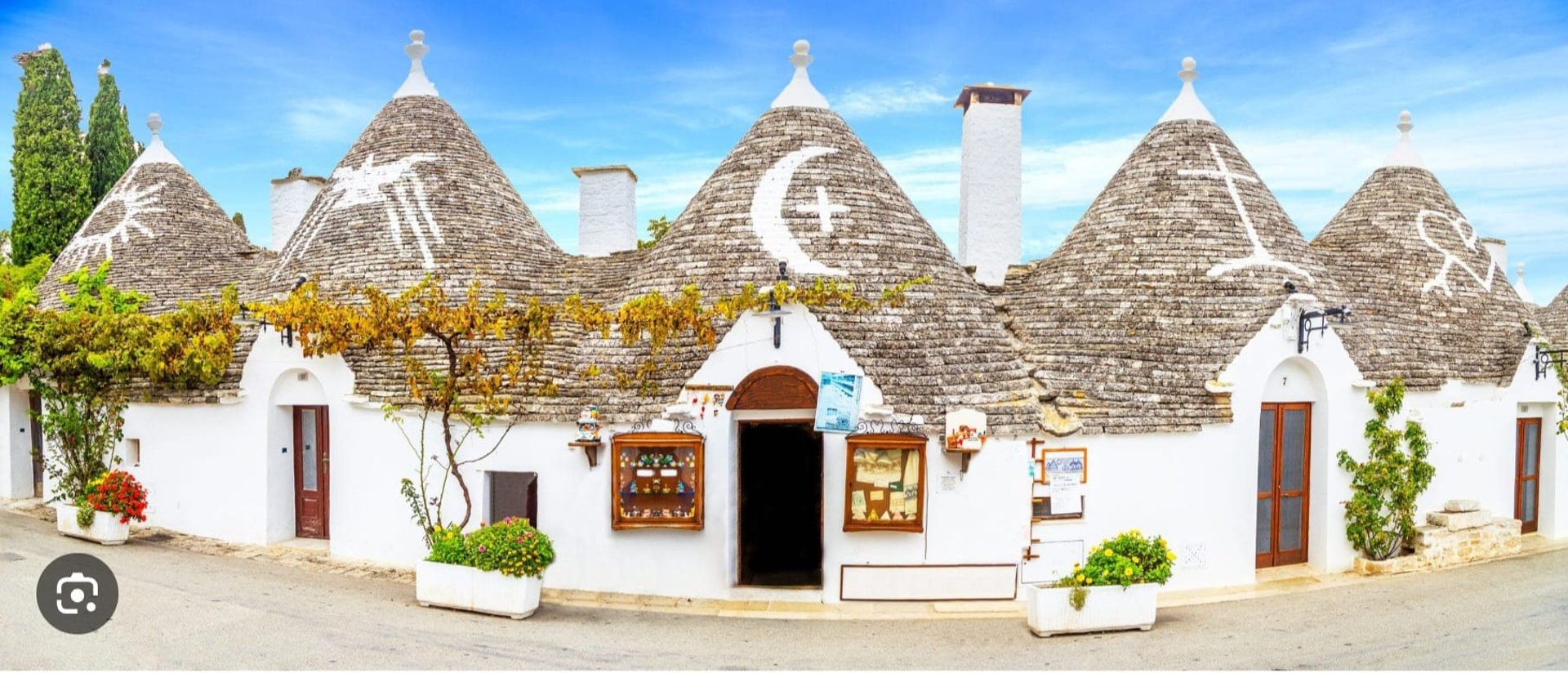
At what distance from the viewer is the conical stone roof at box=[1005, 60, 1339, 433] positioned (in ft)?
42.1

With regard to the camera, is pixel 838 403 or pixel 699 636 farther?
pixel 838 403

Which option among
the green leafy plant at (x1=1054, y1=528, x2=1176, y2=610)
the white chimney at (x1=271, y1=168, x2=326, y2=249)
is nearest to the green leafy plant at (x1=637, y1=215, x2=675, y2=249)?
the white chimney at (x1=271, y1=168, x2=326, y2=249)

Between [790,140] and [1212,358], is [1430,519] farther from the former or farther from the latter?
[790,140]

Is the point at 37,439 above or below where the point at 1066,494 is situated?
below

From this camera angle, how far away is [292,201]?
22438mm

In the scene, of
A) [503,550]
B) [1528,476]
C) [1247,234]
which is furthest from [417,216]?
[1528,476]

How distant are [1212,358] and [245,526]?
48.9 feet

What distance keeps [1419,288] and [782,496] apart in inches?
490

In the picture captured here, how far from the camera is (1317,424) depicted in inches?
545

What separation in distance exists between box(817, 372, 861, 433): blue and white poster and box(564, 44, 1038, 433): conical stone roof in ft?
2.05

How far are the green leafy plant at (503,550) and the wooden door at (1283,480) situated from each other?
33.3ft

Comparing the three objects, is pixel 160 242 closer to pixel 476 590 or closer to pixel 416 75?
pixel 416 75

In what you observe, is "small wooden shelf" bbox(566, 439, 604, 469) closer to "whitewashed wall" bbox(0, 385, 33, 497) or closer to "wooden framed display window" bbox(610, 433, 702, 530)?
"wooden framed display window" bbox(610, 433, 702, 530)

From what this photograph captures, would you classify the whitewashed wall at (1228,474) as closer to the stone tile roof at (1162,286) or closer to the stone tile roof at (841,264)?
the stone tile roof at (1162,286)
